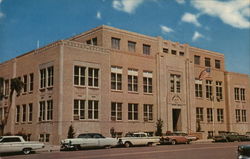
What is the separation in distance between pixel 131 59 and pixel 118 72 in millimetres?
3069

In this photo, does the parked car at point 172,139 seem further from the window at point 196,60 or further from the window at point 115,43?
the window at point 196,60

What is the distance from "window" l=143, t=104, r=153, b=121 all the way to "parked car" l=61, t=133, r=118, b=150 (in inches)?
595

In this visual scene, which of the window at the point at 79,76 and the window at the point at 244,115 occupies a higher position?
the window at the point at 79,76

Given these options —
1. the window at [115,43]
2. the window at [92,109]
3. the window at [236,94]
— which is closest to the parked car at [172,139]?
the window at [92,109]

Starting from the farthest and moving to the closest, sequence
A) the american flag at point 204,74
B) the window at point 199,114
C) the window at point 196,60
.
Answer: the window at point 196,60, the window at point 199,114, the american flag at point 204,74

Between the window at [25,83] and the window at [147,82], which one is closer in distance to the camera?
the window at [25,83]

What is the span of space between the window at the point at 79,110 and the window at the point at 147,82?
36.5 feet

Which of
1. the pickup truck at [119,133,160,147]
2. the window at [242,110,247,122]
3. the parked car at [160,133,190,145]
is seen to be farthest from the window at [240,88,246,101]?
the pickup truck at [119,133,160,147]

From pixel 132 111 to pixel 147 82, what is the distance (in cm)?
524

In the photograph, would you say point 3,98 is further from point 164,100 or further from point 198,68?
point 198,68

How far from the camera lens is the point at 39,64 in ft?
142

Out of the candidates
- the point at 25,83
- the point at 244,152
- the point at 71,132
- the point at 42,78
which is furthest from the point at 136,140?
the point at 244,152

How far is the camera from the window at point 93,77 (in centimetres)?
4188

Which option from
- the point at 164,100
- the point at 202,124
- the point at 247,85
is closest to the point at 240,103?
the point at 247,85
